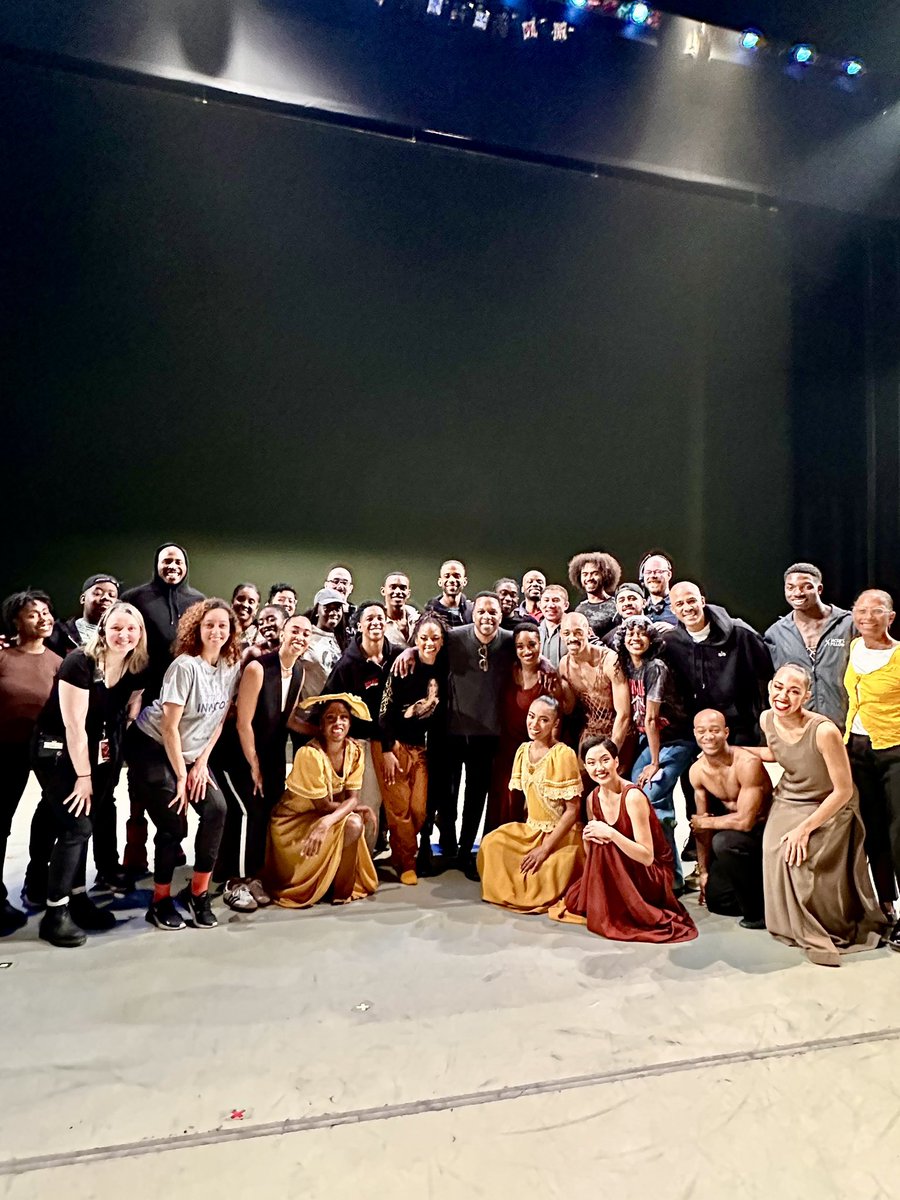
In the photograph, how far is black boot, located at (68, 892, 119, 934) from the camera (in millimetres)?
3395

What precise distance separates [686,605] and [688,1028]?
1.85 m

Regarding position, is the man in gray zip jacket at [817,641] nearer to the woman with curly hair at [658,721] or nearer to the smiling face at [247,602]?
the woman with curly hair at [658,721]

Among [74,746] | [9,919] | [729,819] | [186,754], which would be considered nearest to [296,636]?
[186,754]

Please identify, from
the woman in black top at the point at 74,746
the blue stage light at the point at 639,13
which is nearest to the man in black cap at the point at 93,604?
the woman in black top at the point at 74,746

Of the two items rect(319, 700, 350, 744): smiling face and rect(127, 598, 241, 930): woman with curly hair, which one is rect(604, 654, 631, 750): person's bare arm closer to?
rect(319, 700, 350, 744): smiling face

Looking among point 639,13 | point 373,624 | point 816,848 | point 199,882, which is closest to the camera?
point 816,848

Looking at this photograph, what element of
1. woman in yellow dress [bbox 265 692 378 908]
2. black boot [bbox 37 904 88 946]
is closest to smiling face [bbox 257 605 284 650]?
woman in yellow dress [bbox 265 692 378 908]

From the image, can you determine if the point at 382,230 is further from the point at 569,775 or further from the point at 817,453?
the point at 569,775

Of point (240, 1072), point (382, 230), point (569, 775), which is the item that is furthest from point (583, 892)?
point (382, 230)

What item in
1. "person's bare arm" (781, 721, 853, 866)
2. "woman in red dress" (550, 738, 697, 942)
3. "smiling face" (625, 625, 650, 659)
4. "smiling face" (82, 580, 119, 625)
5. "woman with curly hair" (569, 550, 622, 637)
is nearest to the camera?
"person's bare arm" (781, 721, 853, 866)

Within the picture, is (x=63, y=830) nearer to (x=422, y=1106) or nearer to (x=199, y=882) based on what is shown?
(x=199, y=882)

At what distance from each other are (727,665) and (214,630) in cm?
238

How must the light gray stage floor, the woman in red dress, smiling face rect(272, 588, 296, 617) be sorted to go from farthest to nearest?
smiling face rect(272, 588, 296, 617)
the woman in red dress
the light gray stage floor

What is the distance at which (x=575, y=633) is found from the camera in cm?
Answer: 391
